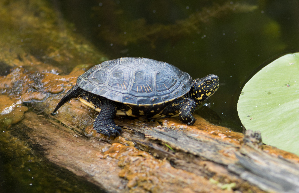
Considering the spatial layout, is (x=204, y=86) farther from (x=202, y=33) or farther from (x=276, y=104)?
→ (x=202, y=33)

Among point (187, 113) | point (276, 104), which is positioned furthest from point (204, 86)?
point (276, 104)

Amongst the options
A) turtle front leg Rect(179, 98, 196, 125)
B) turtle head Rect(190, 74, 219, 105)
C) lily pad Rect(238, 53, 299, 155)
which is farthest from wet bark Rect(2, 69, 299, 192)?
turtle head Rect(190, 74, 219, 105)

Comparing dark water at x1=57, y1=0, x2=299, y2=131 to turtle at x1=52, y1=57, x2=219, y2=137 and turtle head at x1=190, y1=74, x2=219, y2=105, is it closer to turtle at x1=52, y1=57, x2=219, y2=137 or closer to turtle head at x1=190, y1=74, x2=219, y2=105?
turtle head at x1=190, y1=74, x2=219, y2=105

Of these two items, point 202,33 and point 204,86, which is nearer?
point 204,86

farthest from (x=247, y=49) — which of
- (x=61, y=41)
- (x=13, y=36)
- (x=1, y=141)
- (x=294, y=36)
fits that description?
(x=13, y=36)

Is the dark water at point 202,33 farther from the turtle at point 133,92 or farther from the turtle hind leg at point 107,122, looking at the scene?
the turtle hind leg at point 107,122

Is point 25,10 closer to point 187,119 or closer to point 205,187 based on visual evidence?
point 187,119
